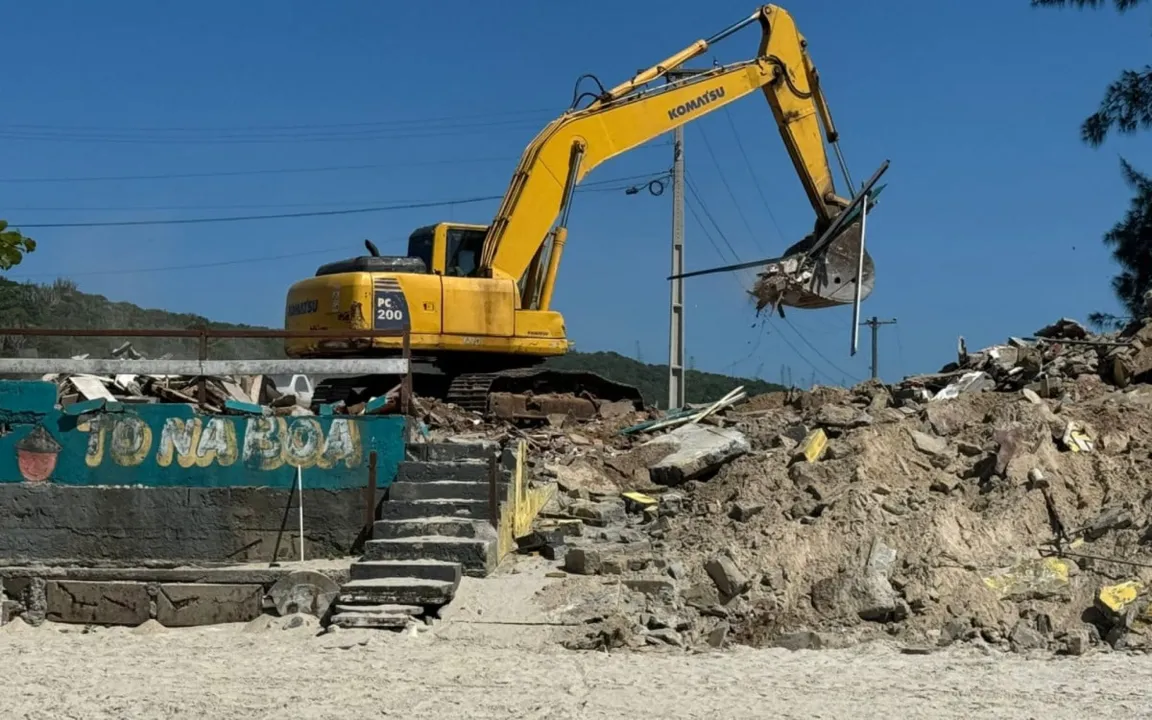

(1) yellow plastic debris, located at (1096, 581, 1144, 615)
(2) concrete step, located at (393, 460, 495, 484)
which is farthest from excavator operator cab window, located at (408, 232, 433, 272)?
(1) yellow plastic debris, located at (1096, 581, 1144, 615)

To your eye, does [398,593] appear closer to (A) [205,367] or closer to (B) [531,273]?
(A) [205,367]

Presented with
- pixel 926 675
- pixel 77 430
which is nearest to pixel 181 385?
pixel 77 430

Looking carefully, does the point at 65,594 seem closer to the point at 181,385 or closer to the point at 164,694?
the point at 164,694

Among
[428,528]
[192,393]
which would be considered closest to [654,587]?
[428,528]

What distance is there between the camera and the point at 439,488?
1018 cm

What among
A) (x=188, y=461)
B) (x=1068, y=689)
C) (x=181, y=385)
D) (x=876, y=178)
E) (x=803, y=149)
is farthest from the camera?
(x=803, y=149)

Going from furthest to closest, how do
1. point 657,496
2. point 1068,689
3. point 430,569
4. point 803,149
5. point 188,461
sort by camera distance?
point 803,149 < point 657,496 < point 188,461 < point 430,569 < point 1068,689

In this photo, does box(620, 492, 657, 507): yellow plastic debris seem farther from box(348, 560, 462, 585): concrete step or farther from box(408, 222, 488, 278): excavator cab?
box(408, 222, 488, 278): excavator cab

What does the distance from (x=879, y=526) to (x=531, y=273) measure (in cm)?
780

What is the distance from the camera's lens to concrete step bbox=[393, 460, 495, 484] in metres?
10.3

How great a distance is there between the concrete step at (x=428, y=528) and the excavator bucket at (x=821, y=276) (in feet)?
26.0

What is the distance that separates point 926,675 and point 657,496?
15.3 ft

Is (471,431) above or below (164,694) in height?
above

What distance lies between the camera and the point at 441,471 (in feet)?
34.0
